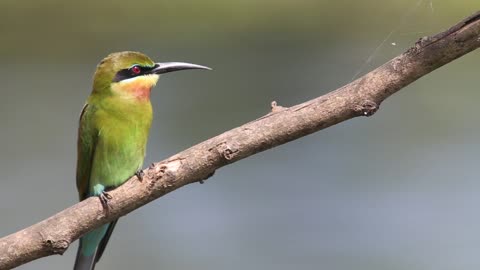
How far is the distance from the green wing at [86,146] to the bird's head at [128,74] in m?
0.10

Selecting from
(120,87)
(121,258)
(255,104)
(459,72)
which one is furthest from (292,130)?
(459,72)

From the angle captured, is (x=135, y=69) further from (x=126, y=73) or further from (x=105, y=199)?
(x=105, y=199)

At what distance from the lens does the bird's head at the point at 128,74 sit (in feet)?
8.73

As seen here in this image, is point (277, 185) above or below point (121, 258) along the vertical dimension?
above

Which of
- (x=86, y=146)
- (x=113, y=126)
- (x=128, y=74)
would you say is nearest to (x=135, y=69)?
(x=128, y=74)

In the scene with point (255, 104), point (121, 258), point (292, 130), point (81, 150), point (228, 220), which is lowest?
point (292, 130)

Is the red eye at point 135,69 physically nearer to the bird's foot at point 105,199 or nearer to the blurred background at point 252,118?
the bird's foot at point 105,199

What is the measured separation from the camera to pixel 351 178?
4.99m

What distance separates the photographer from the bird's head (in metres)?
2.66

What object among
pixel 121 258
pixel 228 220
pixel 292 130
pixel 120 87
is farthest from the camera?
pixel 228 220

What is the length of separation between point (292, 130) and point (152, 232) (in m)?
2.76

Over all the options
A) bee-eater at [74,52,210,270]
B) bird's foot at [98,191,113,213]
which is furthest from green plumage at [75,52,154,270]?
bird's foot at [98,191,113,213]

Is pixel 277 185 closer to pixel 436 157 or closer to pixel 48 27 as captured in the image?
pixel 436 157

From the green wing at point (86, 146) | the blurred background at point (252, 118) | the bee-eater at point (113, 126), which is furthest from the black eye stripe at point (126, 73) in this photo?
the blurred background at point (252, 118)
